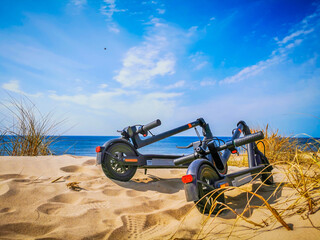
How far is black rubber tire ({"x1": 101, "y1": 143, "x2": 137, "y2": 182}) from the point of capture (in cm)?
362

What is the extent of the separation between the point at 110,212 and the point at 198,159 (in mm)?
1127

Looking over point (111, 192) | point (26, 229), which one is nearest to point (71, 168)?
point (111, 192)

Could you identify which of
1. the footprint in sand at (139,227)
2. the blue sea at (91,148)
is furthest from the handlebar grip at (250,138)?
the footprint in sand at (139,227)

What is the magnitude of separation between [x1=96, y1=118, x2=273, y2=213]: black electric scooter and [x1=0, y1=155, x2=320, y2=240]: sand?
26cm

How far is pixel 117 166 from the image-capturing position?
3824 millimetres

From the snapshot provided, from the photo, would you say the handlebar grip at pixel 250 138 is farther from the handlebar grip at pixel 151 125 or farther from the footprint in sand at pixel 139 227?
the handlebar grip at pixel 151 125

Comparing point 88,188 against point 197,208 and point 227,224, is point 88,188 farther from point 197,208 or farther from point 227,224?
point 227,224

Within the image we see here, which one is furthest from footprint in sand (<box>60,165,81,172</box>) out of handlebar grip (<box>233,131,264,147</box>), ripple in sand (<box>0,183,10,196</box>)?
handlebar grip (<box>233,131,264,147</box>)

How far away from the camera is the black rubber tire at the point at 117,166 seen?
3619mm

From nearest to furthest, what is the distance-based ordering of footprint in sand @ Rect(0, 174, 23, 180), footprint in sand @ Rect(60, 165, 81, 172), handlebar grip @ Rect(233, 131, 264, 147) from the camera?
handlebar grip @ Rect(233, 131, 264, 147)
footprint in sand @ Rect(0, 174, 23, 180)
footprint in sand @ Rect(60, 165, 81, 172)

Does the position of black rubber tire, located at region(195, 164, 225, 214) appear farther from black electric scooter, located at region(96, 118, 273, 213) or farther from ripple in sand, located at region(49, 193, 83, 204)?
ripple in sand, located at region(49, 193, 83, 204)

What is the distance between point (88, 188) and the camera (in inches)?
124

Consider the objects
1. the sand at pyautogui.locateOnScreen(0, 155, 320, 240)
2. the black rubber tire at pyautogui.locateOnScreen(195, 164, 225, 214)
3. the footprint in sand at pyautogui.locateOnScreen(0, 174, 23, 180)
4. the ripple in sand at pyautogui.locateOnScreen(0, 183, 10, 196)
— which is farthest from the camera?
the footprint in sand at pyautogui.locateOnScreen(0, 174, 23, 180)

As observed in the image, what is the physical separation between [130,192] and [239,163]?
13.7 feet
